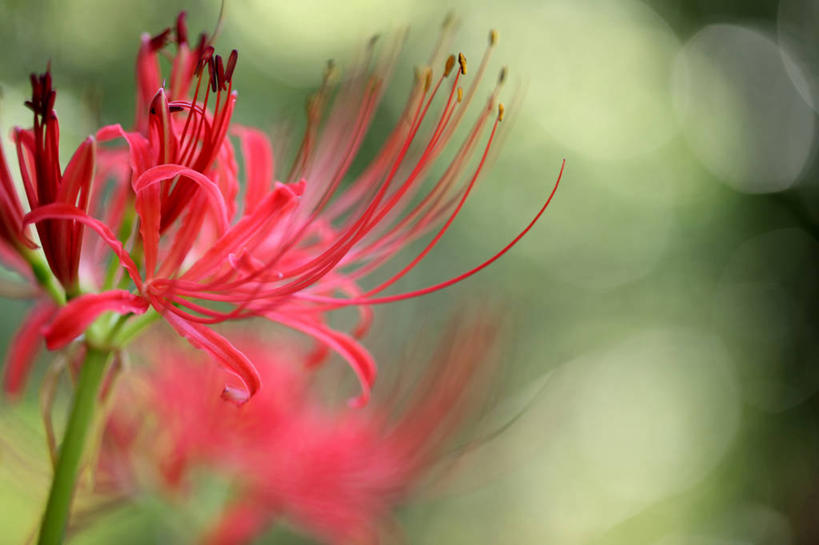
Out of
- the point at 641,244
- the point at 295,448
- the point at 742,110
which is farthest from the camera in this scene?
the point at 641,244

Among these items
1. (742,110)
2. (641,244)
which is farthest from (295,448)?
(742,110)

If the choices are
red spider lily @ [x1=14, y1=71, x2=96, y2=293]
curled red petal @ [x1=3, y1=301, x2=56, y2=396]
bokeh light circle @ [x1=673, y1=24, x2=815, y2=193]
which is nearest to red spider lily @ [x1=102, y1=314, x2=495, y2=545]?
curled red petal @ [x1=3, y1=301, x2=56, y2=396]

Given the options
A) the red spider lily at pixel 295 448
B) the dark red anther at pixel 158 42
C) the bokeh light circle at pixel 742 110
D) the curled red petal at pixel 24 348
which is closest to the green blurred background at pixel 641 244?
the bokeh light circle at pixel 742 110

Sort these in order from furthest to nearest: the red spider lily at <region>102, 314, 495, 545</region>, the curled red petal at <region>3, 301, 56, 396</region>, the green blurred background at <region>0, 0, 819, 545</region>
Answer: the green blurred background at <region>0, 0, 819, 545</region> → the red spider lily at <region>102, 314, 495, 545</region> → the curled red petal at <region>3, 301, 56, 396</region>

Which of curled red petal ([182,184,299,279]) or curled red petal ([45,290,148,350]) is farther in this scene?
curled red petal ([182,184,299,279])

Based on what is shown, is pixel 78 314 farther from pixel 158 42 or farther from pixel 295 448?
pixel 295 448

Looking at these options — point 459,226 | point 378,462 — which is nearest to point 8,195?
point 378,462

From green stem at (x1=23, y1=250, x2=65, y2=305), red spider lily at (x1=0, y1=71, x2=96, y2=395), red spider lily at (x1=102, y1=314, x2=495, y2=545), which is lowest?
red spider lily at (x1=102, y1=314, x2=495, y2=545)

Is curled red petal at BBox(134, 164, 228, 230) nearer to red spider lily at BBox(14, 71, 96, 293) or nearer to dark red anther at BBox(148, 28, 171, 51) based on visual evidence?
red spider lily at BBox(14, 71, 96, 293)
